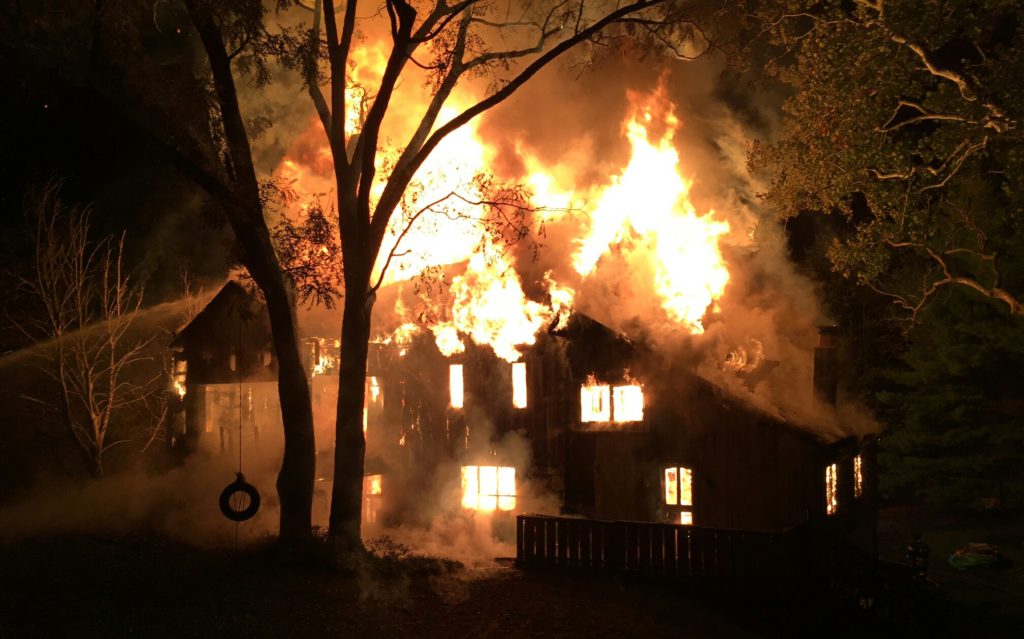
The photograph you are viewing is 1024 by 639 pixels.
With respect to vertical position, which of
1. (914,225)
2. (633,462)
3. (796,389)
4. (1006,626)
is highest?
(914,225)

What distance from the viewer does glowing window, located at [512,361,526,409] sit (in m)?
22.1

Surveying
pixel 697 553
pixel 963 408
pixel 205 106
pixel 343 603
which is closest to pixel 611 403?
pixel 697 553

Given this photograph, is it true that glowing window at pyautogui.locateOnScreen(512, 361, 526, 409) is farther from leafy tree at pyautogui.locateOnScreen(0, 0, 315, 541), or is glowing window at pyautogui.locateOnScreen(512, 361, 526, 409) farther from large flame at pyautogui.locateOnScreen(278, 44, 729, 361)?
leafy tree at pyautogui.locateOnScreen(0, 0, 315, 541)

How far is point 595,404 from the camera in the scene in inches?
818

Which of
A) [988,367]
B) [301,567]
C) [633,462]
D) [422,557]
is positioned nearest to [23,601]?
[301,567]

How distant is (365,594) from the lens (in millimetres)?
13914

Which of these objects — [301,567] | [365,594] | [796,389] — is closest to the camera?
[365,594]

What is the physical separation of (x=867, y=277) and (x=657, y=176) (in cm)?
741

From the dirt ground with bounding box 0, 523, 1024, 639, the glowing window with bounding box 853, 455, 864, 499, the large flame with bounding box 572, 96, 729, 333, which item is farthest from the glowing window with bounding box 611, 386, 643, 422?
the glowing window with bounding box 853, 455, 864, 499

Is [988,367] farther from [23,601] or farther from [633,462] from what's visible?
[23,601]

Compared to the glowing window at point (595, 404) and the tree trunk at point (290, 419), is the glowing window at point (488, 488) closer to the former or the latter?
the glowing window at point (595, 404)

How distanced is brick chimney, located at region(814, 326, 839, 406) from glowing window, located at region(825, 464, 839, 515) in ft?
6.57

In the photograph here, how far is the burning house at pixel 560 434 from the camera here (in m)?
18.5

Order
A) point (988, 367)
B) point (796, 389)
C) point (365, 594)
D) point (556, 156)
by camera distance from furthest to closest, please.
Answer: point (988, 367) → point (556, 156) → point (796, 389) → point (365, 594)
